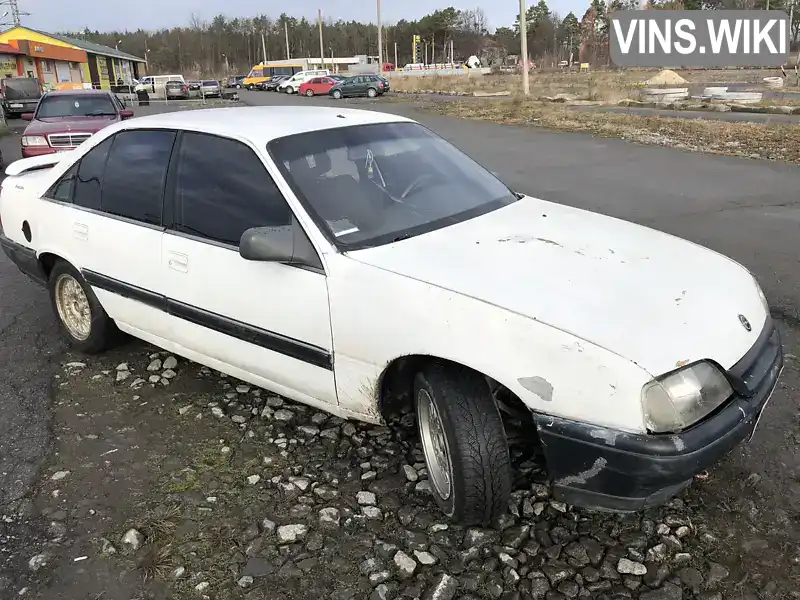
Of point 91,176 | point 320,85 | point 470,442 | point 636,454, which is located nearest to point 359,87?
point 320,85

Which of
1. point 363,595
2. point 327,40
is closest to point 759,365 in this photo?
point 363,595

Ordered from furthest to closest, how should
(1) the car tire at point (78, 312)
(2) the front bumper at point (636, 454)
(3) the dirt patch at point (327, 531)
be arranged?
(1) the car tire at point (78, 312), (3) the dirt patch at point (327, 531), (2) the front bumper at point (636, 454)

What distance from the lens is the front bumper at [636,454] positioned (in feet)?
7.30

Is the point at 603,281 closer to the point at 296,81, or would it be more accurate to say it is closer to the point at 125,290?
the point at 125,290

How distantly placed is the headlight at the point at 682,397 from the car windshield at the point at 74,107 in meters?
12.5

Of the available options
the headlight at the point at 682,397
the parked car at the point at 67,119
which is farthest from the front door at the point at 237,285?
the parked car at the point at 67,119

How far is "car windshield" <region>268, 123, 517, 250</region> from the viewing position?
122 inches

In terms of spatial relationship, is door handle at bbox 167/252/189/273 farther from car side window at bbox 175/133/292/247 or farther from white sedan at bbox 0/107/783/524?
car side window at bbox 175/133/292/247

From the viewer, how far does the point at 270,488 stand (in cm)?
304

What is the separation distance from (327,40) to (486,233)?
122261mm

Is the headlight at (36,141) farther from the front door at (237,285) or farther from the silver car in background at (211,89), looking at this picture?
the silver car in background at (211,89)

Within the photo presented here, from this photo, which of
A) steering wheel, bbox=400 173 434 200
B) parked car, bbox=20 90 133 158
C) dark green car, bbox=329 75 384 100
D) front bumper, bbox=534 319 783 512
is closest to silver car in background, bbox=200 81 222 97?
dark green car, bbox=329 75 384 100

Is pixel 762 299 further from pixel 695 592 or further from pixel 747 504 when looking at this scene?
pixel 695 592

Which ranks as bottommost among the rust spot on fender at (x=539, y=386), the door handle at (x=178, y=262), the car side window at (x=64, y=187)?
the rust spot on fender at (x=539, y=386)
